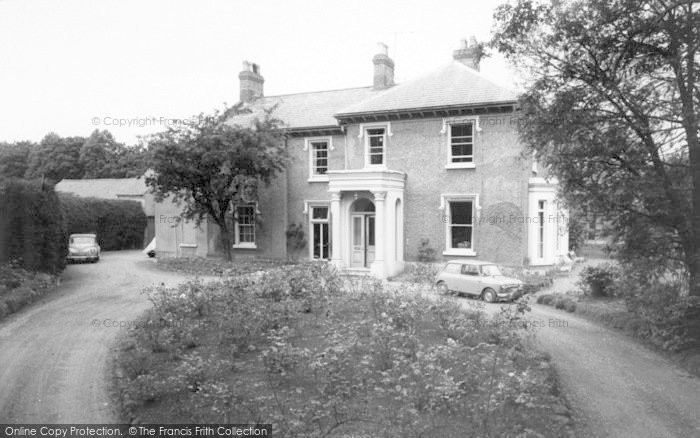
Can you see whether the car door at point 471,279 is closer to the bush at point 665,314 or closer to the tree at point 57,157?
the bush at point 665,314

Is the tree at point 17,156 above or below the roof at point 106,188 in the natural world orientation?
above

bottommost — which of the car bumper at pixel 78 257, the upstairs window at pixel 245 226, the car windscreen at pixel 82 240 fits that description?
the car bumper at pixel 78 257

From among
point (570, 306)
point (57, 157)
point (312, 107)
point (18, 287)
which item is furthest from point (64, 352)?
point (57, 157)

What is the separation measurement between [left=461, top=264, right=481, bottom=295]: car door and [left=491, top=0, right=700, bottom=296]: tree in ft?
17.4

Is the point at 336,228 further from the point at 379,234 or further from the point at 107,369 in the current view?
the point at 107,369

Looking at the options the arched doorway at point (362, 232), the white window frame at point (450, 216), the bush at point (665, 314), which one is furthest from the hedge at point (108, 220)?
the bush at point (665, 314)

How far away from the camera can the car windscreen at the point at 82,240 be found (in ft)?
92.6

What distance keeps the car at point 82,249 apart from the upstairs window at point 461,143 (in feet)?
61.3

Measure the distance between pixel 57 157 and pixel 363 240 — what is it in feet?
197

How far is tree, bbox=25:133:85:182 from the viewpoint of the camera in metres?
69.1

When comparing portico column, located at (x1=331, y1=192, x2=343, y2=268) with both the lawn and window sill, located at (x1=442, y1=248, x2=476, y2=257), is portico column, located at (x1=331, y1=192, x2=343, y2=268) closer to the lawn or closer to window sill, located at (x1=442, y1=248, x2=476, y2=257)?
window sill, located at (x1=442, y1=248, x2=476, y2=257)

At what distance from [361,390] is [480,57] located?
340 inches

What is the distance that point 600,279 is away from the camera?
55.6ft

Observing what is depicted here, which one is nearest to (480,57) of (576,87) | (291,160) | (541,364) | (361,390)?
(576,87)
